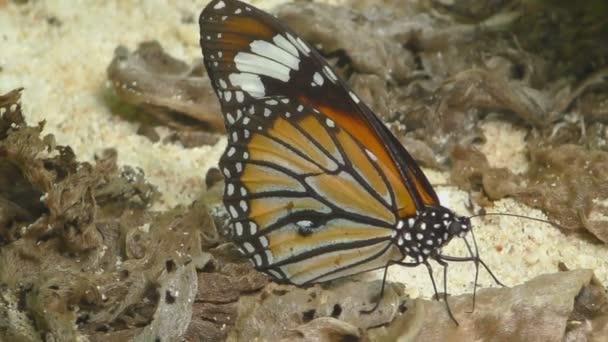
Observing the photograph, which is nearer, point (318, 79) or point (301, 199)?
point (318, 79)

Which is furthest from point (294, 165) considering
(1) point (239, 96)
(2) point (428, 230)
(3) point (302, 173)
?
(2) point (428, 230)

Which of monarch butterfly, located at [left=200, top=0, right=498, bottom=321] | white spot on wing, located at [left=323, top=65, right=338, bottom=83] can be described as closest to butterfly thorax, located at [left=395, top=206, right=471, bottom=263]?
monarch butterfly, located at [left=200, top=0, right=498, bottom=321]

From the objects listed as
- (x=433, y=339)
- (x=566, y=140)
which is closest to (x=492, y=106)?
(x=566, y=140)

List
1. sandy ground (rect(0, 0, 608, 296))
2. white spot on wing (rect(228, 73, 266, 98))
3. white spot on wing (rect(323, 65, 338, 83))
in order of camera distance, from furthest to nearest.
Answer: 1. sandy ground (rect(0, 0, 608, 296))
2. white spot on wing (rect(228, 73, 266, 98))
3. white spot on wing (rect(323, 65, 338, 83))

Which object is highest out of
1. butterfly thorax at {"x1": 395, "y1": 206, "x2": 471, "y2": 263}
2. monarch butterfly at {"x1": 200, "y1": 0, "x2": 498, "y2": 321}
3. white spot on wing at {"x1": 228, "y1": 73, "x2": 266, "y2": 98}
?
white spot on wing at {"x1": 228, "y1": 73, "x2": 266, "y2": 98}

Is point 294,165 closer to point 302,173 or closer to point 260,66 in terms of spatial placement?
point 302,173

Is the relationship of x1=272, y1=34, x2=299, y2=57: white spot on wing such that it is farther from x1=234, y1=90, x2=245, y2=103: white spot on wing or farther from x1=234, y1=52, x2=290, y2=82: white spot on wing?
x1=234, y1=90, x2=245, y2=103: white spot on wing

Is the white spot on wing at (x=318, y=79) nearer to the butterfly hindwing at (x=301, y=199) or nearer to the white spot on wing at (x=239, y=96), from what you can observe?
the butterfly hindwing at (x=301, y=199)

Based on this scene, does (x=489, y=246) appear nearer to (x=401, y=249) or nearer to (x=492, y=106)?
(x=401, y=249)
